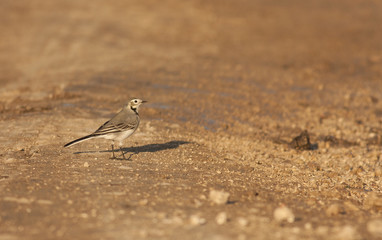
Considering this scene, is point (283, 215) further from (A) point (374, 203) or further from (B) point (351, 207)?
(A) point (374, 203)

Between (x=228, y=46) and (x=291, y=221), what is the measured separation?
1570 cm

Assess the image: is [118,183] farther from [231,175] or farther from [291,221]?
[291,221]

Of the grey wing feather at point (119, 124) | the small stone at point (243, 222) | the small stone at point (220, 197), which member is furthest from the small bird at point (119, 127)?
the small stone at point (243, 222)

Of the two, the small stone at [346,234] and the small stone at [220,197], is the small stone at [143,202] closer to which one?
the small stone at [220,197]

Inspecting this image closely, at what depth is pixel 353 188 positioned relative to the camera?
7.98 meters

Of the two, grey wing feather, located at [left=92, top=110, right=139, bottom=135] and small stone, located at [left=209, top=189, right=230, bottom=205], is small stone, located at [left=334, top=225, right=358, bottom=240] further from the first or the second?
grey wing feather, located at [left=92, top=110, right=139, bottom=135]

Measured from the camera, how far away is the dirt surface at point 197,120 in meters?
5.66

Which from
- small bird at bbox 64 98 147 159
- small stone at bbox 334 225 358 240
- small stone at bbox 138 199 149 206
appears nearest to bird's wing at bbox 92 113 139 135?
small bird at bbox 64 98 147 159

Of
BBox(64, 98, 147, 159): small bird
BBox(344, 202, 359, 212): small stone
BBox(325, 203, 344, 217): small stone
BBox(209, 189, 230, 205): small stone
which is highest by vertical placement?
Result: BBox(64, 98, 147, 159): small bird

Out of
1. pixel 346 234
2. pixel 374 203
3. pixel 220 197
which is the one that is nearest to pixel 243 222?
pixel 220 197

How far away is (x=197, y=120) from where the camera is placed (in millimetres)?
11500

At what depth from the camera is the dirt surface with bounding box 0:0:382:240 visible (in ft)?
18.6

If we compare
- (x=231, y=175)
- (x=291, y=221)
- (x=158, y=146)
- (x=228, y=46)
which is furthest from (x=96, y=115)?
(x=228, y=46)

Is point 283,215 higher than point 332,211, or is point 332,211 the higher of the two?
point 283,215
